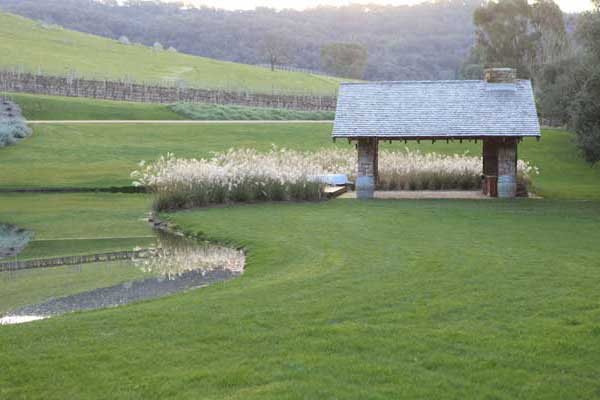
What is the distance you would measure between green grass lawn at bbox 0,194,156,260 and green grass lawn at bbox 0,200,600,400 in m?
4.38

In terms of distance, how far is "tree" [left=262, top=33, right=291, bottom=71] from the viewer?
339 feet

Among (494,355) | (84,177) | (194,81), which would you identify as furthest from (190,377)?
(194,81)

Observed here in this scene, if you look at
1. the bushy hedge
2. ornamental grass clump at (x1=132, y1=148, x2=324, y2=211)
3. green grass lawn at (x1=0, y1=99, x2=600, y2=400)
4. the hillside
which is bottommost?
green grass lawn at (x1=0, y1=99, x2=600, y2=400)

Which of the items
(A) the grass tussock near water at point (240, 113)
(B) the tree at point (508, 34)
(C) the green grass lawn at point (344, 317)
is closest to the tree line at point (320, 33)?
(B) the tree at point (508, 34)

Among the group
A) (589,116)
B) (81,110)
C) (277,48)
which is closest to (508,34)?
(81,110)

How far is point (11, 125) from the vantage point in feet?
111

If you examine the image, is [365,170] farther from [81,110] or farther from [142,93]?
[142,93]

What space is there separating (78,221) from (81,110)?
24.1 metres

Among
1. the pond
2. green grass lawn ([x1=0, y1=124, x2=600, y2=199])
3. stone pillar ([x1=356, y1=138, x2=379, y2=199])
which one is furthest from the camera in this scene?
green grass lawn ([x1=0, y1=124, x2=600, y2=199])

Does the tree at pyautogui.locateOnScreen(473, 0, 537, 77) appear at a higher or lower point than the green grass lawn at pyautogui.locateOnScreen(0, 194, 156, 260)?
higher

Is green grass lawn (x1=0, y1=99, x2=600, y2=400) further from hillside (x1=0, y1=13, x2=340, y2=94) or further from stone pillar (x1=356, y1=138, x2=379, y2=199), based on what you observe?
hillside (x1=0, y1=13, x2=340, y2=94)

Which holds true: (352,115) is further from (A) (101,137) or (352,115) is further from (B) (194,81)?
(B) (194,81)

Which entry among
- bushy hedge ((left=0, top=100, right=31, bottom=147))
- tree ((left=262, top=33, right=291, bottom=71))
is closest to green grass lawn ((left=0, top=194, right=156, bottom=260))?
bushy hedge ((left=0, top=100, right=31, bottom=147))

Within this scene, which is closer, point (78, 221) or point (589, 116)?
point (78, 221)
